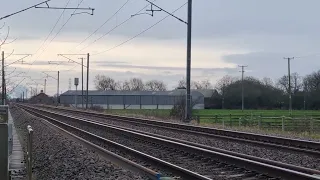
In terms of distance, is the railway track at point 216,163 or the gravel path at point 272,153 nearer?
the railway track at point 216,163

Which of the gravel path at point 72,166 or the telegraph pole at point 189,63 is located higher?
the telegraph pole at point 189,63

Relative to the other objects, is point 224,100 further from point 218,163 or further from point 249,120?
point 218,163

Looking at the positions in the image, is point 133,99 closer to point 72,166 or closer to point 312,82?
point 312,82

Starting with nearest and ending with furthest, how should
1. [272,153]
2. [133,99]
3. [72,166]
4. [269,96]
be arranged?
[72,166], [272,153], [269,96], [133,99]

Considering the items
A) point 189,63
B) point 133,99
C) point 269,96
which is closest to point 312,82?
point 269,96

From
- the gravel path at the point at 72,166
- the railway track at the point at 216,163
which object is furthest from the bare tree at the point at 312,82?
the gravel path at the point at 72,166

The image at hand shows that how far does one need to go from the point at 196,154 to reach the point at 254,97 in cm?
10405

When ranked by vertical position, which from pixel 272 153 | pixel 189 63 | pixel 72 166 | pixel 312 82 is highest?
pixel 312 82

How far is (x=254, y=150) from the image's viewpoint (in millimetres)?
18625

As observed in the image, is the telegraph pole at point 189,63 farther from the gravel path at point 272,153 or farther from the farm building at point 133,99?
the farm building at point 133,99

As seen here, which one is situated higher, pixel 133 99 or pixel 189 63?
pixel 189 63

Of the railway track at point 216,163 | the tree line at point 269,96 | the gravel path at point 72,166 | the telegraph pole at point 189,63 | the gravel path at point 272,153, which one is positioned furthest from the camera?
the tree line at point 269,96

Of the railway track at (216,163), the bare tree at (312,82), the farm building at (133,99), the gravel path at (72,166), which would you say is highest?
the bare tree at (312,82)

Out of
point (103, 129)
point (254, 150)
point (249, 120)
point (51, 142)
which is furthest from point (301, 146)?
point (249, 120)
